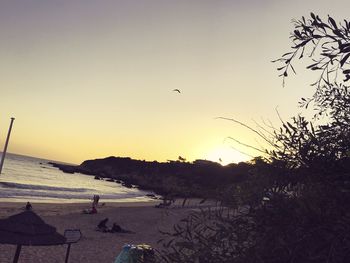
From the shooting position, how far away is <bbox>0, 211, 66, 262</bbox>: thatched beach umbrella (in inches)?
340

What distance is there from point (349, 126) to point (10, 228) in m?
8.00

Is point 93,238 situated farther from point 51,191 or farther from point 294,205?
point 51,191

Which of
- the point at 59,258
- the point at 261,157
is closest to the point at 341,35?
the point at 261,157

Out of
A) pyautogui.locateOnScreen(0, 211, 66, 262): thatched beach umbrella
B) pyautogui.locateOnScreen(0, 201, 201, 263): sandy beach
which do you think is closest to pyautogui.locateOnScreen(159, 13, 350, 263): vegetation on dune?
pyautogui.locateOnScreen(0, 201, 201, 263): sandy beach

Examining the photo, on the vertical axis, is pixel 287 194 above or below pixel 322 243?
above

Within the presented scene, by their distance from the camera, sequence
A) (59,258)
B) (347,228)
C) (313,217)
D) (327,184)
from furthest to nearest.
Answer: (59,258)
(327,184)
(313,217)
(347,228)

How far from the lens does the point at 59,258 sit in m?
15.8

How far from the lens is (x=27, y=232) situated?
8.84m

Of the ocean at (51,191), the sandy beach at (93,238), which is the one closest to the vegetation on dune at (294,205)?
the sandy beach at (93,238)

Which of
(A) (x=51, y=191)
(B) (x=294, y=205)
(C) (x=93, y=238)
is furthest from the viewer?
(A) (x=51, y=191)

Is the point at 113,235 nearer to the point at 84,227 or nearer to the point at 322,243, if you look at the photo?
the point at 84,227

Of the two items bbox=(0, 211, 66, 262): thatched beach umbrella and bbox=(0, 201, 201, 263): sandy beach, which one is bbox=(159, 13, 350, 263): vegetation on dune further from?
bbox=(0, 211, 66, 262): thatched beach umbrella

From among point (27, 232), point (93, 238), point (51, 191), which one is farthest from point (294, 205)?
point (51, 191)

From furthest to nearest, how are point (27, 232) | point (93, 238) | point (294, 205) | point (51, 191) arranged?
point (51, 191) → point (93, 238) → point (27, 232) → point (294, 205)
